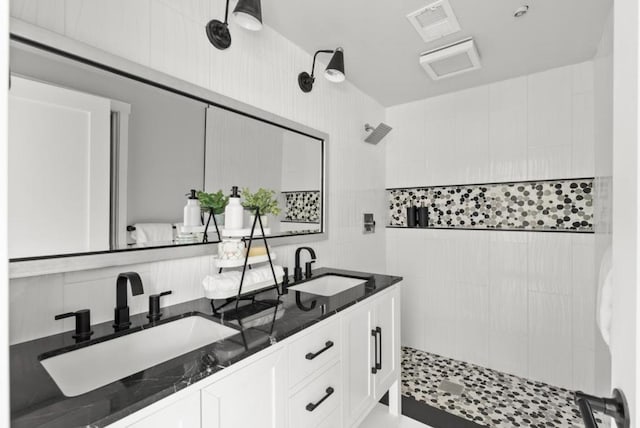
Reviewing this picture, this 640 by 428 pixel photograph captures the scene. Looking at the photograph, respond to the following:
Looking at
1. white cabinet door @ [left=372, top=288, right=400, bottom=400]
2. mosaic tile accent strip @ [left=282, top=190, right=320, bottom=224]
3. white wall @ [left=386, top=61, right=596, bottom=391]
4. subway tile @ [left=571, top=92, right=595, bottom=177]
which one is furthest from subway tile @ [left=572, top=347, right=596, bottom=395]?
mosaic tile accent strip @ [left=282, top=190, right=320, bottom=224]

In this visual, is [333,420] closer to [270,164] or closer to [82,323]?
[82,323]

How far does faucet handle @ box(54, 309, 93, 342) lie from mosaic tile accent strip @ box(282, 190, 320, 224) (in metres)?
1.14

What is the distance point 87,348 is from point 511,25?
2.57m

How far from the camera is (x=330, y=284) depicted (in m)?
2.06

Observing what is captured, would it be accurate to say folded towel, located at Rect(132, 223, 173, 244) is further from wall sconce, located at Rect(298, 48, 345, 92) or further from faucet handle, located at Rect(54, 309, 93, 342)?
wall sconce, located at Rect(298, 48, 345, 92)

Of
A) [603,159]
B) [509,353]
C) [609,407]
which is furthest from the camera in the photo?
[509,353]

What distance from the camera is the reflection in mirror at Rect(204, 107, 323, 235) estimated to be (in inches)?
59.4

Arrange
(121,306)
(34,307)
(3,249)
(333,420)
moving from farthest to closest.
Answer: (333,420), (121,306), (34,307), (3,249)

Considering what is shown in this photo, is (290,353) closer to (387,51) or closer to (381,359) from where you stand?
(381,359)

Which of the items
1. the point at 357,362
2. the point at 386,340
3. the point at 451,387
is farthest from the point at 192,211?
the point at 451,387

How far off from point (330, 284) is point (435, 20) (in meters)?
1.72

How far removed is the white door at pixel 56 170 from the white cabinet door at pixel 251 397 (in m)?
0.66

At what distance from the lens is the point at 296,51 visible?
203 cm

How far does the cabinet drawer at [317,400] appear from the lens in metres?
1.14
